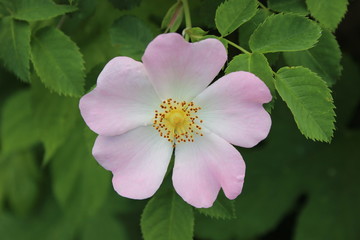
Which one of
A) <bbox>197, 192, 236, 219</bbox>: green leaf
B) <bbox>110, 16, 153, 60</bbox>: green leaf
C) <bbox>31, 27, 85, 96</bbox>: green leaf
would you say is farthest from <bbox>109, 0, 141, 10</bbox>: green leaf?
<bbox>197, 192, 236, 219</bbox>: green leaf

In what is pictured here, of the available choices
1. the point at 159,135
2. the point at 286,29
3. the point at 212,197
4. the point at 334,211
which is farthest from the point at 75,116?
the point at 334,211

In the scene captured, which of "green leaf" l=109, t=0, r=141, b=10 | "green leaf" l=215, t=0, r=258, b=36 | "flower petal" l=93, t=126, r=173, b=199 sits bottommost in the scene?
"flower petal" l=93, t=126, r=173, b=199

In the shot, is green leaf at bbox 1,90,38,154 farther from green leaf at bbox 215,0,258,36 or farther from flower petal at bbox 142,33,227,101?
green leaf at bbox 215,0,258,36

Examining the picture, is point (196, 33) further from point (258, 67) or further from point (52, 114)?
point (52, 114)

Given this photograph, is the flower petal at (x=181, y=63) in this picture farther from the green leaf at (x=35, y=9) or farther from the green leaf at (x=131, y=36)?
the green leaf at (x=35, y=9)

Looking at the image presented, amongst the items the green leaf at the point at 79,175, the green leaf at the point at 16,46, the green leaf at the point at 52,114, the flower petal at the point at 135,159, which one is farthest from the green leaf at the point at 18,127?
the flower petal at the point at 135,159
